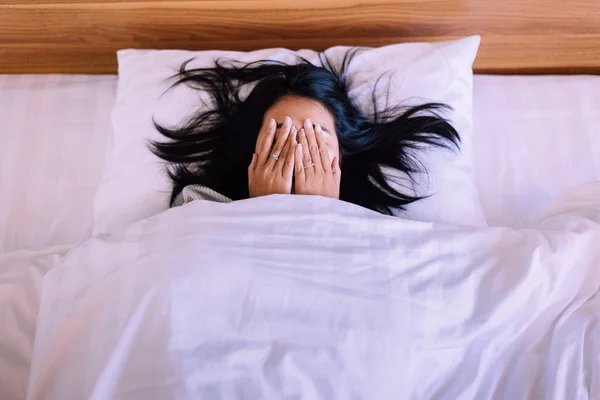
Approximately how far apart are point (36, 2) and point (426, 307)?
1015 millimetres

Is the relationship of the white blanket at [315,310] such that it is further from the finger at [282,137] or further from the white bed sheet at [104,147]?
the white bed sheet at [104,147]

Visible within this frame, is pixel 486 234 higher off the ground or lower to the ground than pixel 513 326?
higher

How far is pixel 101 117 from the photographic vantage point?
1210 mm

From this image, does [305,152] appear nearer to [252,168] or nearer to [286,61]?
[252,168]

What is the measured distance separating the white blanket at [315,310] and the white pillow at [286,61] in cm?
16

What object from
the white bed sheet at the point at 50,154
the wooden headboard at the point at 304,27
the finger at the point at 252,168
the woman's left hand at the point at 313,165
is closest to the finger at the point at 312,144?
the woman's left hand at the point at 313,165

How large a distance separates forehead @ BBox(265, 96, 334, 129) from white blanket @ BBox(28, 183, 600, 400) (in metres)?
0.16

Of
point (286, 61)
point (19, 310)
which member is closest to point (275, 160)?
point (286, 61)

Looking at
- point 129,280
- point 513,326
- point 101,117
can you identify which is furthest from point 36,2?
point 513,326

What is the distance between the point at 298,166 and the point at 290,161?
0.02m

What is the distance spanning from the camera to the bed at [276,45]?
3.68 ft

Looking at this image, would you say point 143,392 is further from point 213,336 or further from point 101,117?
point 101,117

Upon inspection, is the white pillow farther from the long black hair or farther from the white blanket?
the white blanket

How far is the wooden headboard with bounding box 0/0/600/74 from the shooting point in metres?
1.16
